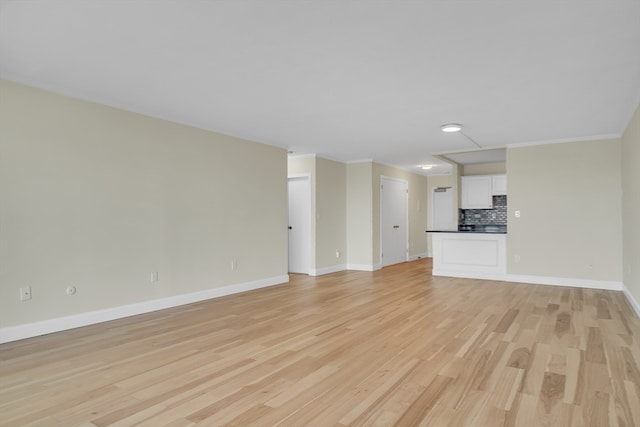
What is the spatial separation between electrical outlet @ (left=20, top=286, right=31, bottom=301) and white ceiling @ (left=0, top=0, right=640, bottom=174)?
6.27 feet

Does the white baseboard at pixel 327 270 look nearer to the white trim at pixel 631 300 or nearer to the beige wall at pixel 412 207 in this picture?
the beige wall at pixel 412 207

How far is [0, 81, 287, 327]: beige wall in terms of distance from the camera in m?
3.42

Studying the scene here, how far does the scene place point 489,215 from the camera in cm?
875

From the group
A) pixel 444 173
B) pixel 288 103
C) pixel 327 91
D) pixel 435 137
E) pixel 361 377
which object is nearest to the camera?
pixel 361 377

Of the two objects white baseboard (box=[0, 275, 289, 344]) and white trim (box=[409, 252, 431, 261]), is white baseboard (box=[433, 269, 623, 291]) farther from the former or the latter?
white baseboard (box=[0, 275, 289, 344])

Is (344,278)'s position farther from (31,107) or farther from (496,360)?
(31,107)

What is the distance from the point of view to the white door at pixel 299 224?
7398 mm

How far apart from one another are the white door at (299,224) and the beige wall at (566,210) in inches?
144

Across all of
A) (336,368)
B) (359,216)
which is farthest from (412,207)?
(336,368)

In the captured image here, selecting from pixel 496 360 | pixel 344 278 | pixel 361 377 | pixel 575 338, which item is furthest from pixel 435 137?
pixel 361 377

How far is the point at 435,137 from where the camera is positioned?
586 cm

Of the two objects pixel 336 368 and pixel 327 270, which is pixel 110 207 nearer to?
pixel 336 368

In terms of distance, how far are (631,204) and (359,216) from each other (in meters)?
4.59

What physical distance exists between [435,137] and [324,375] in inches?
172
